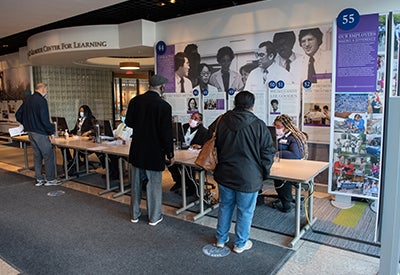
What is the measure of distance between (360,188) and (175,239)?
2475mm

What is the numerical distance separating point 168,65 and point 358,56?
11.6ft

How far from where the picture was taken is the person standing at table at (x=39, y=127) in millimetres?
4961

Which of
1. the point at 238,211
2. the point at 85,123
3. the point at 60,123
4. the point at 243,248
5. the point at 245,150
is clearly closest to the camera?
the point at 245,150

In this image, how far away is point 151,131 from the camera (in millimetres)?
3363

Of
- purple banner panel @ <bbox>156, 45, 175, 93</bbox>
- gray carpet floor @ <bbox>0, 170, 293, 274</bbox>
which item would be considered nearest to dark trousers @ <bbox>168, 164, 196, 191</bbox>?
gray carpet floor @ <bbox>0, 170, 293, 274</bbox>

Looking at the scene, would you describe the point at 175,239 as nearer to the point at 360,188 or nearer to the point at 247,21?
the point at 360,188

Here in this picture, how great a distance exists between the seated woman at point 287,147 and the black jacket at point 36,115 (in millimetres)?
3557

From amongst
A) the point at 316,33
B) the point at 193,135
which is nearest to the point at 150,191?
the point at 193,135

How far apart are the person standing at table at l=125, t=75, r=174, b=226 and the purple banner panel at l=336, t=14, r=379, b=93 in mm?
2309

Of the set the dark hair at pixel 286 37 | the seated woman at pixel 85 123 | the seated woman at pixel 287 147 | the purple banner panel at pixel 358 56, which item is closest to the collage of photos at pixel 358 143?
the purple banner panel at pixel 358 56

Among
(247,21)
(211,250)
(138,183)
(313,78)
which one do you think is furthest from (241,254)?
(247,21)

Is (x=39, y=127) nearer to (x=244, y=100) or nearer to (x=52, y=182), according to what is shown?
(x=52, y=182)

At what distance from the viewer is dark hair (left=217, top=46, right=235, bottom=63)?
5.42 m

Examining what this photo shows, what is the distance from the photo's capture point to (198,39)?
19.0 ft
